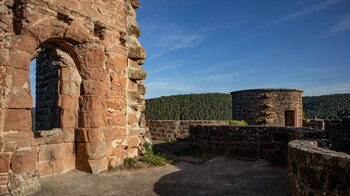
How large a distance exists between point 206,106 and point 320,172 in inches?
1628

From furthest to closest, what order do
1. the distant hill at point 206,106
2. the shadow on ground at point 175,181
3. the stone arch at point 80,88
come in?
the distant hill at point 206,106, the shadow on ground at point 175,181, the stone arch at point 80,88

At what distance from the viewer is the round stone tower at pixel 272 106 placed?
15531 millimetres

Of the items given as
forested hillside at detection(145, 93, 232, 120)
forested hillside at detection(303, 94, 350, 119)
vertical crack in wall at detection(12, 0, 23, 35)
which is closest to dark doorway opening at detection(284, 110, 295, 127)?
vertical crack in wall at detection(12, 0, 23, 35)

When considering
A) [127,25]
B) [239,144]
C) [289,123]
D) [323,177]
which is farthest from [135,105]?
[289,123]

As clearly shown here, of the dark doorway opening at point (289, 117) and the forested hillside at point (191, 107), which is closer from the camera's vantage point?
the dark doorway opening at point (289, 117)

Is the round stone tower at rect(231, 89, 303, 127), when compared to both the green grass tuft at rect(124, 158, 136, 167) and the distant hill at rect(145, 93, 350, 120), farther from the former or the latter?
the distant hill at rect(145, 93, 350, 120)

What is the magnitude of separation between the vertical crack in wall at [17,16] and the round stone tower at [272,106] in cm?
1420

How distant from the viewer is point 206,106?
1718 inches

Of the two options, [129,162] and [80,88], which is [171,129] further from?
[80,88]

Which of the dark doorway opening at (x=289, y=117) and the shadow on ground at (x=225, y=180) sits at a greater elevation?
the dark doorway opening at (x=289, y=117)

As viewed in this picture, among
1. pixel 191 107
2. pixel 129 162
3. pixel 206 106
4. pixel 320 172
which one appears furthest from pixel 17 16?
pixel 206 106

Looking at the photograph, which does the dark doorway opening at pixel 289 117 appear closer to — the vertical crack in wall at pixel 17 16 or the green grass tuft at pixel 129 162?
the green grass tuft at pixel 129 162

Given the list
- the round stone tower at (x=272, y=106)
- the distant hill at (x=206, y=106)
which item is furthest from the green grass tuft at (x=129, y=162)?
the distant hill at (x=206, y=106)

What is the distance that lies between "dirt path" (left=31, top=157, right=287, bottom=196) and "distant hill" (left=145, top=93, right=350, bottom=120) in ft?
112
